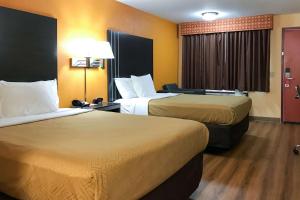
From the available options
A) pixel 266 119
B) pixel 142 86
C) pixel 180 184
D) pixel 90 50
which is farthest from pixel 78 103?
pixel 266 119

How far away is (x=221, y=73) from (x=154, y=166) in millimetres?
5163

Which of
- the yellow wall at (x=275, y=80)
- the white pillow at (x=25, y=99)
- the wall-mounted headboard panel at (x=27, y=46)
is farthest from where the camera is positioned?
the yellow wall at (x=275, y=80)

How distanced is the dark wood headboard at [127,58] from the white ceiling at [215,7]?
2.06 ft

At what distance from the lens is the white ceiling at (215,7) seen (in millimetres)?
4781

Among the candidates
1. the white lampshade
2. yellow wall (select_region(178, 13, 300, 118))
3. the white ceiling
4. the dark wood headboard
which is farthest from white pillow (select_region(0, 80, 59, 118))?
yellow wall (select_region(178, 13, 300, 118))

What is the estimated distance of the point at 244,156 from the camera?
12.1 ft

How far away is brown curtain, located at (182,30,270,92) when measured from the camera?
5969mm

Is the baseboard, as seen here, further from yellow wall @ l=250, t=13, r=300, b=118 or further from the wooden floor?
the wooden floor

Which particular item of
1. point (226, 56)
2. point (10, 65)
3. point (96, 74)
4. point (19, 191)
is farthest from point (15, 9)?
point (226, 56)

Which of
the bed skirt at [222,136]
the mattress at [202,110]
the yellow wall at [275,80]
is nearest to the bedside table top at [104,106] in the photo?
the mattress at [202,110]

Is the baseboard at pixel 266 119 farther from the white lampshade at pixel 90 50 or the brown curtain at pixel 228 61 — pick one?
the white lampshade at pixel 90 50

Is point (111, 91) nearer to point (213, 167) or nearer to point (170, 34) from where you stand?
point (213, 167)

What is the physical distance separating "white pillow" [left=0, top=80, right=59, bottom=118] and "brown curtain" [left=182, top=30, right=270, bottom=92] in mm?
4301

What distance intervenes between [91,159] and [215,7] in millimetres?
4551
